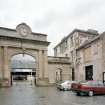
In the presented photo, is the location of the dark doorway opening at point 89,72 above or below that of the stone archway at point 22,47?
below

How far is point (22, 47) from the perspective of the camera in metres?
43.6

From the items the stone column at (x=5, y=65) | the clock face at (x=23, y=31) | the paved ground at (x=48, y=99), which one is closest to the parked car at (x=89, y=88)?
the paved ground at (x=48, y=99)

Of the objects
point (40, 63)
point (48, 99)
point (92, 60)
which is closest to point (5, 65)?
point (40, 63)

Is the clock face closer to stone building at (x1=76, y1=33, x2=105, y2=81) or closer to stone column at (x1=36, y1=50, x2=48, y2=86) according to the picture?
stone column at (x1=36, y1=50, x2=48, y2=86)

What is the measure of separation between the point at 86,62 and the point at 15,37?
1284 centimetres

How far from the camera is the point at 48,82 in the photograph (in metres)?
45.2

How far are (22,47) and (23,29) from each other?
3.17 metres

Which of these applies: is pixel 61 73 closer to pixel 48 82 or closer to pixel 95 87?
pixel 48 82

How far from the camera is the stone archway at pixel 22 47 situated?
41.3 meters

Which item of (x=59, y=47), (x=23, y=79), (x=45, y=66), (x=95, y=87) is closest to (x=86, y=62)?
(x=45, y=66)

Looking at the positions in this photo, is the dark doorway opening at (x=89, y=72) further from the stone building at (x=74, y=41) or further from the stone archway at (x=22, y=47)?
the stone archway at (x=22, y=47)

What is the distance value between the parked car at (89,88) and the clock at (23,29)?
73.8 feet

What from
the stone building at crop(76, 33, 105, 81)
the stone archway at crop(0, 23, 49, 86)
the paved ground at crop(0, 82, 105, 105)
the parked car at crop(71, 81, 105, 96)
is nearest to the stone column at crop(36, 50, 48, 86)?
the stone archway at crop(0, 23, 49, 86)

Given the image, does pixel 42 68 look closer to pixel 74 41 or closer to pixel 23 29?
pixel 23 29
